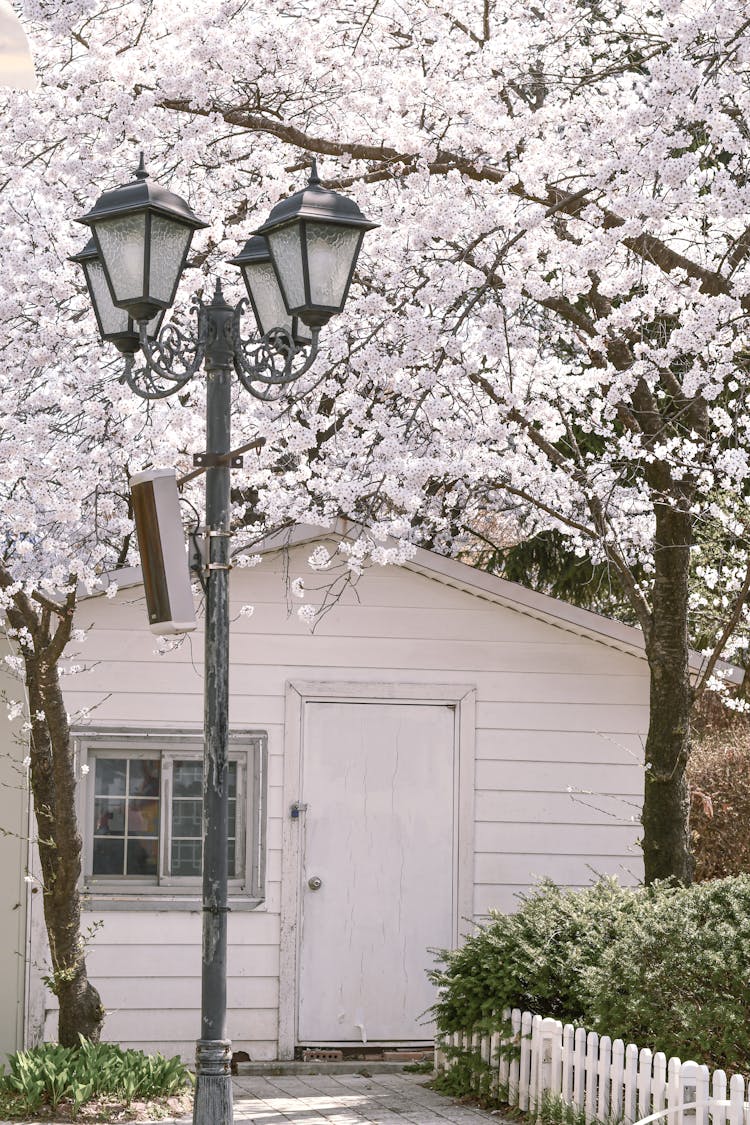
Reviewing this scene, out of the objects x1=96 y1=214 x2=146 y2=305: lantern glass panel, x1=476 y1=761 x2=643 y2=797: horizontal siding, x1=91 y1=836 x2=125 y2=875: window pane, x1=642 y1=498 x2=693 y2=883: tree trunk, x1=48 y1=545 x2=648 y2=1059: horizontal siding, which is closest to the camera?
x1=96 y1=214 x2=146 y2=305: lantern glass panel

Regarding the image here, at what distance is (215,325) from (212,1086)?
9.13 ft

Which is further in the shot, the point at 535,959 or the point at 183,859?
the point at 183,859

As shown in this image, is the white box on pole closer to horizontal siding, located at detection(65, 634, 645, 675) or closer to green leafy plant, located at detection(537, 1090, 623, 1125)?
green leafy plant, located at detection(537, 1090, 623, 1125)

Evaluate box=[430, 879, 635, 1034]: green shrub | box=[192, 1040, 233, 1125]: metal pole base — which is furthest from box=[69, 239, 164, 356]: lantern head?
box=[430, 879, 635, 1034]: green shrub

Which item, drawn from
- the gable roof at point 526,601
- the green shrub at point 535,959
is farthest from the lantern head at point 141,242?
the gable roof at point 526,601

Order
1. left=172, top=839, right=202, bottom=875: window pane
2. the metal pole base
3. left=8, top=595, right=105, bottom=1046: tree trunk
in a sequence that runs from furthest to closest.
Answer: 1. left=172, top=839, right=202, bottom=875: window pane
2. left=8, top=595, right=105, bottom=1046: tree trunk
3. the metal pole base

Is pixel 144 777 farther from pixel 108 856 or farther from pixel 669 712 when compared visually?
pixel 669 712

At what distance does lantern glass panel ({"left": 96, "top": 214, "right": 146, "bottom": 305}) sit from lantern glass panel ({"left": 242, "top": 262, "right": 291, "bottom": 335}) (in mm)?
667

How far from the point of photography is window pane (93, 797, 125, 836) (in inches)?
385

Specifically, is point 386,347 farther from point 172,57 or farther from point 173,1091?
point 173,1091

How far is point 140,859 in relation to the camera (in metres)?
9.79

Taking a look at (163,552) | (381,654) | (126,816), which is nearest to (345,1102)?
(126,816)

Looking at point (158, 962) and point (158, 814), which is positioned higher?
point (158, 814)

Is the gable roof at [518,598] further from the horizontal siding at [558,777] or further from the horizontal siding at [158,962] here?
the horizontal siding at [158,962]
